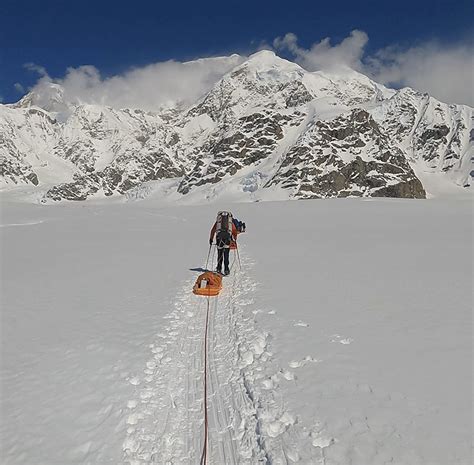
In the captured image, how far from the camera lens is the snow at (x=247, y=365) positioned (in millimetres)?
4691

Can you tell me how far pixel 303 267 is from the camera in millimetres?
13703

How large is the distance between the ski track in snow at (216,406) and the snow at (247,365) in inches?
0.8

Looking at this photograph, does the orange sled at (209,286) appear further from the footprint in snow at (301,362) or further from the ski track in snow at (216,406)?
the footprint in snow at (301,362)

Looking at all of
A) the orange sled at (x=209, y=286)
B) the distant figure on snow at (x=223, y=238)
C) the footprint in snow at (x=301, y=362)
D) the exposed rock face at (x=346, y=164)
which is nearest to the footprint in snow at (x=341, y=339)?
the footprint in snow at (x=301, y=362)

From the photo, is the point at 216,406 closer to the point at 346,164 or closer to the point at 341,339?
the point at 341,339

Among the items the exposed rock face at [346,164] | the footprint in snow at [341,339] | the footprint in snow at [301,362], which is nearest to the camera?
the footprint in snow at [301,362]

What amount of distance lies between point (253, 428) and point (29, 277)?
10629mm

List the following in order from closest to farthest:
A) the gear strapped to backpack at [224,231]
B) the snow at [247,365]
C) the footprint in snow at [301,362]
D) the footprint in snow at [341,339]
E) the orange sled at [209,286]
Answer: the snow at [247,365] → the footprint in snow at [301,362] → the footprint in snow at [341,339] → the orange sled at [209,286] → the gear strapped to backpack at [224,231]

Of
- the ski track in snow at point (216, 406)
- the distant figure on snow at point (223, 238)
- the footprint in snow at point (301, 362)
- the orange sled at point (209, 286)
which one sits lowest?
the ski track in snow at point (216, 406)

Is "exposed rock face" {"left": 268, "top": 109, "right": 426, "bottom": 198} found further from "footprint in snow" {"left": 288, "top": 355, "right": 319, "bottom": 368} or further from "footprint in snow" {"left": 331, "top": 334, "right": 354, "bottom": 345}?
"footprint in snow" {"left": 288, "top": 355, "right": 319, "bottom": 368}

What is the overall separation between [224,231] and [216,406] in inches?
319

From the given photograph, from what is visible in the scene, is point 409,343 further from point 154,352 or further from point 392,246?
point 392,246

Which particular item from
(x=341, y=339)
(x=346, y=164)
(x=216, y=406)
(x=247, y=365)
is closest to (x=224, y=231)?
(x=341, y=339)

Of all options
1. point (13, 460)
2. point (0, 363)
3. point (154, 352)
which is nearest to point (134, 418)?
point (13, 460)
